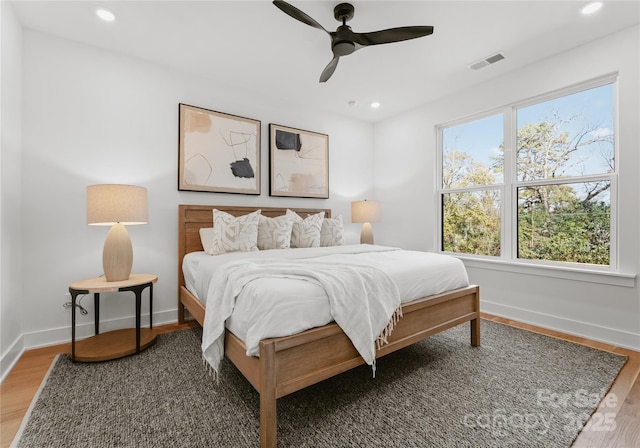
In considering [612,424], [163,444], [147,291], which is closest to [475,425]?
[612,424]

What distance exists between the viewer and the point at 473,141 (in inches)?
148

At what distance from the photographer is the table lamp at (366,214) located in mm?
4223

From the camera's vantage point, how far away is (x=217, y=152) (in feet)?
11.1

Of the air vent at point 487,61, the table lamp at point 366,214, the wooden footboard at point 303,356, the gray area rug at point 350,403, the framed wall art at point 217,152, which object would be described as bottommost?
the gray area rug at point 350,403

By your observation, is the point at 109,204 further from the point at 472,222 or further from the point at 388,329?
the point at 472,222

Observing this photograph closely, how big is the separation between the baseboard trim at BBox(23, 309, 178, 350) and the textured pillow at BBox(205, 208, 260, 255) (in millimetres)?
834

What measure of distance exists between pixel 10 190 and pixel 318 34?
2.66 m

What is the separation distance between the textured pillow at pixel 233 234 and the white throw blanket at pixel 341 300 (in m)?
1.02

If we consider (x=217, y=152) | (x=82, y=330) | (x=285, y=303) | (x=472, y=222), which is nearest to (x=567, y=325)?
(x=472, y=222)

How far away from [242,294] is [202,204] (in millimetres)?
2058

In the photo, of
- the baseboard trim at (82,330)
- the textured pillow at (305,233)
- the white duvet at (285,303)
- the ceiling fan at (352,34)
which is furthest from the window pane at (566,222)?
the baseboard trim at (82,330)

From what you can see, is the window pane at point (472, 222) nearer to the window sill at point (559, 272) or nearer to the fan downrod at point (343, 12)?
the window sill at point (559, 272)

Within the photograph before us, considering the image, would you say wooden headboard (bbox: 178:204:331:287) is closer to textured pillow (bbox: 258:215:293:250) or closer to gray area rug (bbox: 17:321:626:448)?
textured pillow (bbox: 258:215:293:250)

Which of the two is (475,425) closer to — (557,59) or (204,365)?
(204,365)
